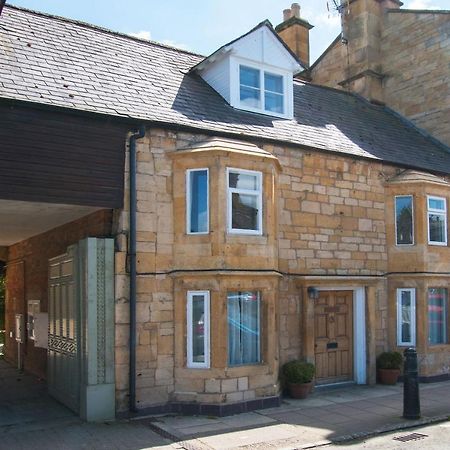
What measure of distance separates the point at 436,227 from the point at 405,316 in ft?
8.00

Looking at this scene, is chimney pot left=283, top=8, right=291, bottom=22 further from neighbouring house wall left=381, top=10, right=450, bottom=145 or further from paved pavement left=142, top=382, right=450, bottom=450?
paved pavement left=142, top=382, right=450, bottom=450

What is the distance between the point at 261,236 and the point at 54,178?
13.2 feet

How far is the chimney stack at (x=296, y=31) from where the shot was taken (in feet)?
65.6

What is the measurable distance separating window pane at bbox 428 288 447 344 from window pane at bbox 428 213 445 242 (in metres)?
1.32

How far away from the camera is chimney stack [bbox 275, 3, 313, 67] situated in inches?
787

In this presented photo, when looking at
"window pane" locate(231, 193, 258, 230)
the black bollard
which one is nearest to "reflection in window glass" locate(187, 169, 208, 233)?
"window pane" locate(231, 193, 258, 230)

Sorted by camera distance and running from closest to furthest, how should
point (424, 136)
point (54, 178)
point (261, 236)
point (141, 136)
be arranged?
point (54, 178) → point (141, 136) → point (261, 236) → point (424, 136)

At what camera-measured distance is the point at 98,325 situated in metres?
9.71

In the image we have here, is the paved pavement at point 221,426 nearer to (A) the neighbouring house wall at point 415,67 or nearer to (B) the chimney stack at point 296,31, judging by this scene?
(A) the neighbouring house wall at point 415,67

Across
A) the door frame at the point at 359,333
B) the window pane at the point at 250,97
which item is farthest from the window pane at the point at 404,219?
the window pane at the point at 250,97

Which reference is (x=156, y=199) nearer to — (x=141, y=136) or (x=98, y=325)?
(x=141, y=136)

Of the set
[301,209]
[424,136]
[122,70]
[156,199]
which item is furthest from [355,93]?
[156,199]

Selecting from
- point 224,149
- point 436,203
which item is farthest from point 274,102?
point 436,203

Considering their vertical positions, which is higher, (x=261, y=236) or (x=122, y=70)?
(x=122, y=70)
